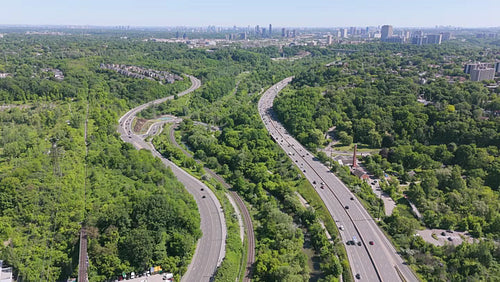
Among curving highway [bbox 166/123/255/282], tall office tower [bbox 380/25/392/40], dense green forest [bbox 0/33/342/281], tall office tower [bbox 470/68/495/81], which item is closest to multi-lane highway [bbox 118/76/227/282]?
dense green forest [bbox 0/33/342/281]

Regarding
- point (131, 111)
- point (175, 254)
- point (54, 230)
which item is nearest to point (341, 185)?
point (175, 254)

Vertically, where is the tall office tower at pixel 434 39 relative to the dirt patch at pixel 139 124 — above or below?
above

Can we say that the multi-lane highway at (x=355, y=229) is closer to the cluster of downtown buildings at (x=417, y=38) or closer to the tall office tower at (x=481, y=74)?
the tall office tower at (x=481, y=74)

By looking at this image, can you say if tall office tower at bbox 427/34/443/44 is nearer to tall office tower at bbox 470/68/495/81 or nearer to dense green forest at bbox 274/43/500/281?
dense green forest at bbox 274/43/500/281

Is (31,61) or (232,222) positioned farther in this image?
(31,61)

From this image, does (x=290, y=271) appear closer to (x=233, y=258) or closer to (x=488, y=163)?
(x=233, y=258)

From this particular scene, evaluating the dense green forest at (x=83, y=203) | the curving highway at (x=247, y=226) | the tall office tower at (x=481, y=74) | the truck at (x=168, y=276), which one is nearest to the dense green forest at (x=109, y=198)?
the dense green forest at (x=83, y=203)

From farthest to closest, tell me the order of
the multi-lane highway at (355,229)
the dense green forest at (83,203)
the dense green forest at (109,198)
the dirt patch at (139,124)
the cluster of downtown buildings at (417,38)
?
the cluster of downtown buildings at (417,38) → the dirt patch at (139,124) → the multi-lane highway at (355,229) → the dense green forest at (109,198) → the dense green forest at (83,203)
